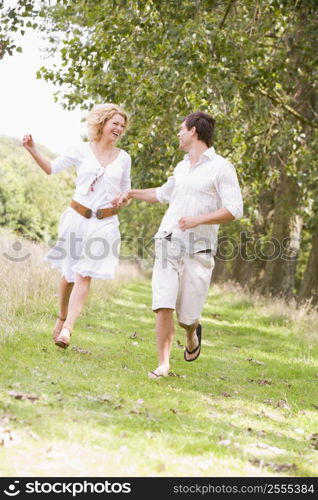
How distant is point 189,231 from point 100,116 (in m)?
1.50

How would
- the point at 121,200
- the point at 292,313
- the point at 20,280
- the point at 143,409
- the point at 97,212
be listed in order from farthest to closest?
1. the point at 292,313
2. the point at 20,280
3. the point at 97,212
4. the point at 121,200
5. the point at 143,409

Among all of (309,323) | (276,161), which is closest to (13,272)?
(309,323)

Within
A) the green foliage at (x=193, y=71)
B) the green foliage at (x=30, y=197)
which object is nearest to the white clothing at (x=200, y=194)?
the green foliage at (x=193, y=71)

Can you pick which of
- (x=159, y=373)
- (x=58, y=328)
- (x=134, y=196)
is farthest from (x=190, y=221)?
(x=58, y=328)

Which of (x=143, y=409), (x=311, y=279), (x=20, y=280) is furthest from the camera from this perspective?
(x=311, y=279)

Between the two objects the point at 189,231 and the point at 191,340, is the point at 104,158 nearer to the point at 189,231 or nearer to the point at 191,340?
the point at 189,231

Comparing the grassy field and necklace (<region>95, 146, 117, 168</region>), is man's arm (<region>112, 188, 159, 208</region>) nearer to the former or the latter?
necklace (<region>95, 146, 117, 168</region>)

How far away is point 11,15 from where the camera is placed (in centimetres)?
951

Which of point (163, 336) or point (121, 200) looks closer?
point (163, 336)

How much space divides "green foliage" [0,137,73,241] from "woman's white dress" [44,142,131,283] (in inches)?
956

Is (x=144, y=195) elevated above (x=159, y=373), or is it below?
above

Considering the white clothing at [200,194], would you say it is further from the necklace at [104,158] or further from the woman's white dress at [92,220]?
the necklace at [104,158]

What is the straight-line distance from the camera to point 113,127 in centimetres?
745

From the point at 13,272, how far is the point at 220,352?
10.7ft
